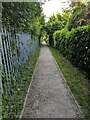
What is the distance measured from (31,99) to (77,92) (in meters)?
1.49

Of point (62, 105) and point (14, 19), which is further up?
point (14, 19)

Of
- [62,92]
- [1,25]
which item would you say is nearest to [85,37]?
[62,92]

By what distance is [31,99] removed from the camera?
16.9 feet

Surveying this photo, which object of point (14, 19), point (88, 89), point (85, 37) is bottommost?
point (88, 89)

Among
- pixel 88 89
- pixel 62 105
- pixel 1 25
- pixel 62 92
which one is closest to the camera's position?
pixel 1 25

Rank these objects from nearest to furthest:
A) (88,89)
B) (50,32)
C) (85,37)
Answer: (88,89), (85,37), (50,32)

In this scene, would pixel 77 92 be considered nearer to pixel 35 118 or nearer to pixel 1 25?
pixel 35 118

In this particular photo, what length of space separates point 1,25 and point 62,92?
2752mm

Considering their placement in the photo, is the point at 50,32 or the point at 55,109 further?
the point at 50,32

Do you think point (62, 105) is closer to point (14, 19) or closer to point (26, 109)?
point (26, 109)

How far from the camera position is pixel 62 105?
190 inches

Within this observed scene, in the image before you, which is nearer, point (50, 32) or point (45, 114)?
point (45, 114)

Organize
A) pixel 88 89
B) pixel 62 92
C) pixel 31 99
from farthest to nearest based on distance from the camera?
1. pixel 88 89
2. pixel 62 92
3. pixel 31 99

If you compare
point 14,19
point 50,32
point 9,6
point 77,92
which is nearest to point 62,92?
point 77,92
